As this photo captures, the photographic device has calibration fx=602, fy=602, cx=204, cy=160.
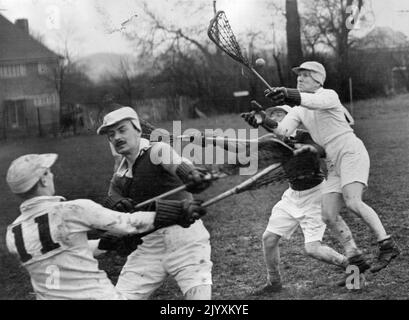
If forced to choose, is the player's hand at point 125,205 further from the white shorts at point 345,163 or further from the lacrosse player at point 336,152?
the white shorts at point 345,163

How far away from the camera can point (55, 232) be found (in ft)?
9.54

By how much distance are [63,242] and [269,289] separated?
7.31ft

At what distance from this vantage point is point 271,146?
12.4ft

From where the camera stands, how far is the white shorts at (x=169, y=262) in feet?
11.3

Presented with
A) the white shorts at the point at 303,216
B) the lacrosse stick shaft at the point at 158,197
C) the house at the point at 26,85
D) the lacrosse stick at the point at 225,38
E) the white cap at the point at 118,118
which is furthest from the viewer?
the house at the point at 26,85

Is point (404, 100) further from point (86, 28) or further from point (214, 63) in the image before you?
point (86, 28)

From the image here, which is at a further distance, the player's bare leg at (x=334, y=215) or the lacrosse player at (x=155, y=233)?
the player's bare leg at (x=334, y=215)

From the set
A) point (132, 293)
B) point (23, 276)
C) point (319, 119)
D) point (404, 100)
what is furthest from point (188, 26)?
point (132, 293)

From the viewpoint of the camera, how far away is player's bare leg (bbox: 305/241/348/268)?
4.49 meters

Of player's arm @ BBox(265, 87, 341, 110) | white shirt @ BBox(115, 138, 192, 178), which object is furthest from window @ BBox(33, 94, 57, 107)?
white shirt @ BBox(115, 138, 192, 178)

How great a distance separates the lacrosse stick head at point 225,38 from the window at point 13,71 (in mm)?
2012

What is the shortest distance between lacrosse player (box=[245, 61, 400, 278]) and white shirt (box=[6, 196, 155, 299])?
5.46 ft

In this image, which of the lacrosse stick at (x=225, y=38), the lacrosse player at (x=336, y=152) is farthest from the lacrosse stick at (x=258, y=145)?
the lacrosse stick at (x=225, y=38)

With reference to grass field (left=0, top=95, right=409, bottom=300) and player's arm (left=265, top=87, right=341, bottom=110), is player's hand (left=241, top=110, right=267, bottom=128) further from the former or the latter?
grass field (left=0, top=95, right=409, bottom=300)
